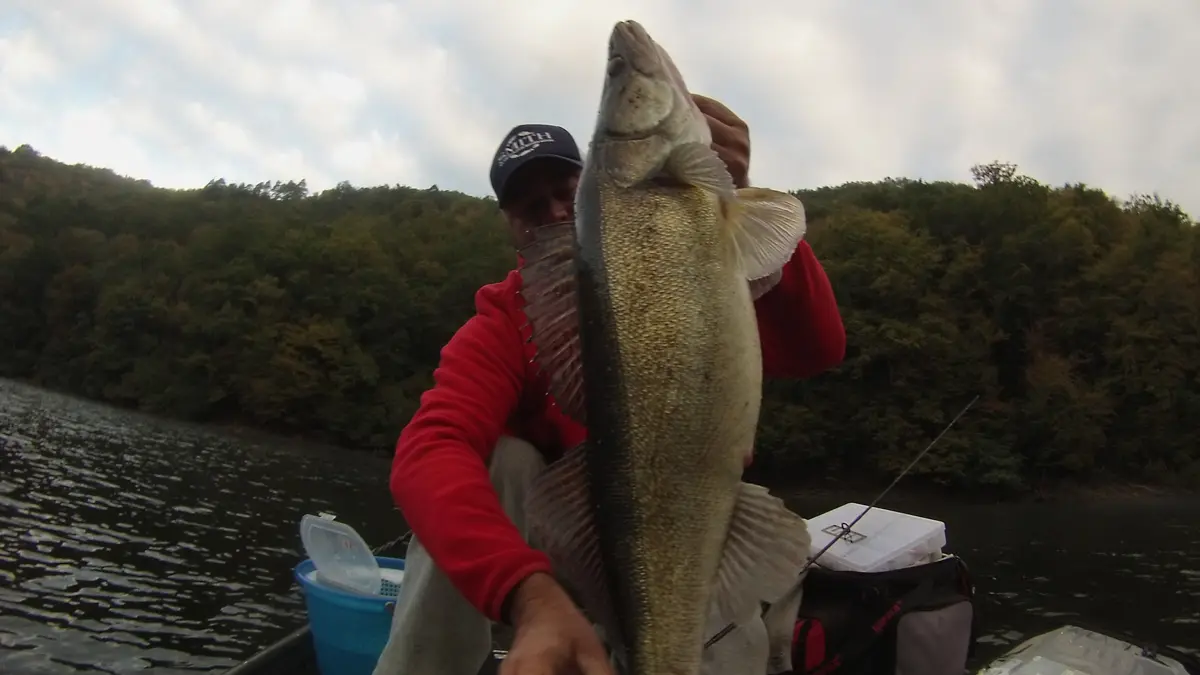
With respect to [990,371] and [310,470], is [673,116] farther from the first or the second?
[990,371]

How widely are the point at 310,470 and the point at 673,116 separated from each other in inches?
1478

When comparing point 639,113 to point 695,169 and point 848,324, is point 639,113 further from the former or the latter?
point 848,324

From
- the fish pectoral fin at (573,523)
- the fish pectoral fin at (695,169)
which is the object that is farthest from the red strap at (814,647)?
the fish pectoral fin at (695,169)

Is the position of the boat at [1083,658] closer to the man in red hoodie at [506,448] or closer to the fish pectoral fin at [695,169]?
the man in red hoodie at [506,448]

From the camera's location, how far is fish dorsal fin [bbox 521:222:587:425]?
2.03 meters

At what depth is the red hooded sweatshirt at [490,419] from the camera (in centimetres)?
215

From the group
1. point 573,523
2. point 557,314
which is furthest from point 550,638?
point 557,314

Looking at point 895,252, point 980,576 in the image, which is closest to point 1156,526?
point 980,576

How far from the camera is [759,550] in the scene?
6.56 ft

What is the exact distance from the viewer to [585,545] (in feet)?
6.52

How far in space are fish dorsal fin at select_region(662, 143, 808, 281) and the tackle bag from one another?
7.65 feet

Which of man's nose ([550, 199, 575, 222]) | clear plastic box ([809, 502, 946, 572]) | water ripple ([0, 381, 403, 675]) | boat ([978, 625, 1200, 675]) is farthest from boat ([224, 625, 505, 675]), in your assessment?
water ripple ([0, 381, 403, 675])

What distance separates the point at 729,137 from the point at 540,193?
1199 millimetres

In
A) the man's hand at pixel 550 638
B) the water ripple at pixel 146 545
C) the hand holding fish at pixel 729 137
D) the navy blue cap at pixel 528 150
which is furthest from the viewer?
the water ripple at pixel 146 545
